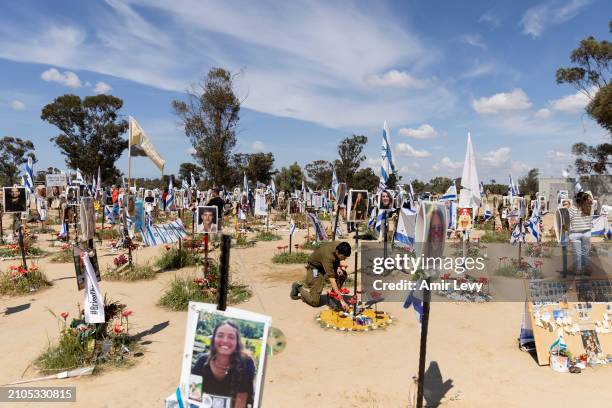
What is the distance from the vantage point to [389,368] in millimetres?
5141

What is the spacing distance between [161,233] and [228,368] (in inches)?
311

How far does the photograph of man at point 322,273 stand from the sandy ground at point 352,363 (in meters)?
0.24

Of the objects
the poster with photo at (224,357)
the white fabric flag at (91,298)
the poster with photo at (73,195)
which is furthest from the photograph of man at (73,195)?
the poster with photo at (224,357)

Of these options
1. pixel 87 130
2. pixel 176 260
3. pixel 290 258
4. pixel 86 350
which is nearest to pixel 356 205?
pixel 290 258

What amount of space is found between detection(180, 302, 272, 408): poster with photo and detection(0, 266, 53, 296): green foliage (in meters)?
7.76

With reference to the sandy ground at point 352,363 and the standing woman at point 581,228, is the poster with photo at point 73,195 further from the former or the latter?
the standing woman at point 581,228

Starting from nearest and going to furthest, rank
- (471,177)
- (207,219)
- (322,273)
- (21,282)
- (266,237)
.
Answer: (471,177) → (322,273) → (21,282) → (207,219) → (266,237)

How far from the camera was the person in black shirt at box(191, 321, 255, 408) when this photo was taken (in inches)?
105

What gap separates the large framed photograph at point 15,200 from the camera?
1043 centimetres

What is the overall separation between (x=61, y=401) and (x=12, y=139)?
198ft

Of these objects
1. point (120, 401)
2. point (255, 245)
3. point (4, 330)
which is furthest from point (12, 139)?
point (120, 401)

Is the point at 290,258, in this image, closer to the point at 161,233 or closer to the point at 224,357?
the point at 161,233

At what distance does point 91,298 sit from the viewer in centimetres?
504

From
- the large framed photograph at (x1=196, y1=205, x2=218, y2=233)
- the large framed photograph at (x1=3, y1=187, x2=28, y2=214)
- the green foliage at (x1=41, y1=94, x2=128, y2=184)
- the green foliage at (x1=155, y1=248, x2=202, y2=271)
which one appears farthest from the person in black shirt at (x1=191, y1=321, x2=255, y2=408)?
the green foliage at (x1=41, y1=94, x2=128, y2=184)
